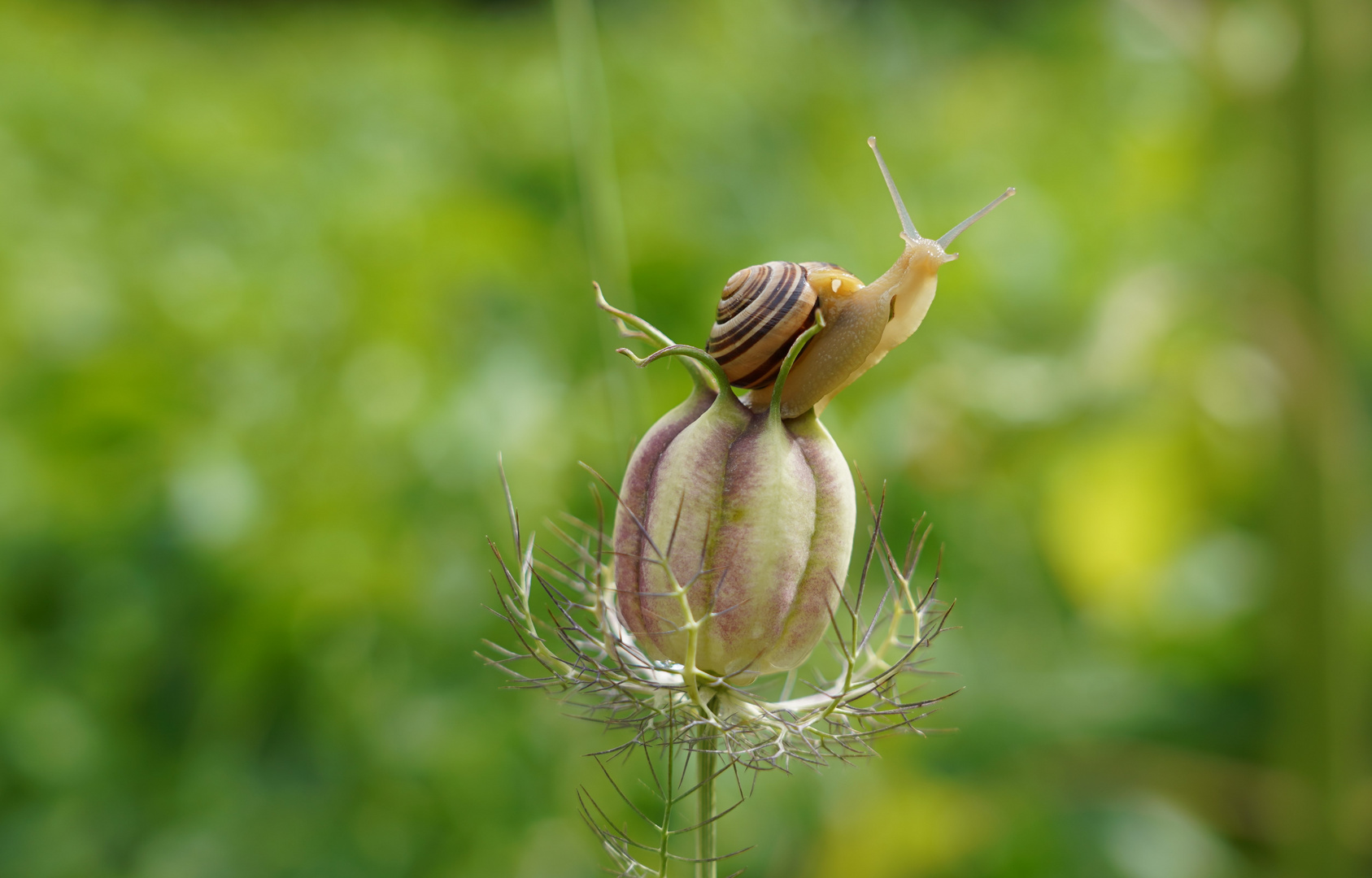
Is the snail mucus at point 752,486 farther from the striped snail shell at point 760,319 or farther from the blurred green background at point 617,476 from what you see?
the blurred green background at point 617,476

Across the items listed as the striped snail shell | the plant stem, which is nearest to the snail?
the striped snail shell

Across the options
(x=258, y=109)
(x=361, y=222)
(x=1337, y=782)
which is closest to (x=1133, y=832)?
(x=1337, y=782)

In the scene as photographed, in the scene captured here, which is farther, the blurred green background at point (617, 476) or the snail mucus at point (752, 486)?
the blurred green background at point (617, 476)

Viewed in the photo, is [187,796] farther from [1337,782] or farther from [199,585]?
[1337,782]

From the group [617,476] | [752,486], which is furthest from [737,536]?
[617,476]

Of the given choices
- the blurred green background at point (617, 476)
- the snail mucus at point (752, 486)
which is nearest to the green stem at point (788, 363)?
the snail mucus at point (752, 486)

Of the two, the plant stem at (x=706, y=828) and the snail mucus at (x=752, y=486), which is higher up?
the snail mucus at (x=752, y=486)

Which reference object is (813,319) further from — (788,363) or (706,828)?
(706,828)
